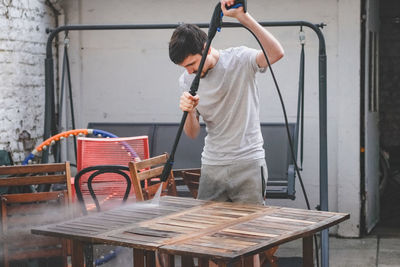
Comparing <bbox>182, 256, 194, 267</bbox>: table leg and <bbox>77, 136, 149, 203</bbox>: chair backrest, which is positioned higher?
<bbox>77, 136, 149, 203</bbox>: chair backrest

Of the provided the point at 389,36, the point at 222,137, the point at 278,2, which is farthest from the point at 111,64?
the point at 389,36

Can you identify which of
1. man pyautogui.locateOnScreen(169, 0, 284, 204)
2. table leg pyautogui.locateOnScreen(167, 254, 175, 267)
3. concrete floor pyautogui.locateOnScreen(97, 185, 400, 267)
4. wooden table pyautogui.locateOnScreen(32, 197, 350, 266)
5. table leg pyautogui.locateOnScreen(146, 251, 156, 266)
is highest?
man pyautogui.locateOnScreen(169, 0, 284, 204)

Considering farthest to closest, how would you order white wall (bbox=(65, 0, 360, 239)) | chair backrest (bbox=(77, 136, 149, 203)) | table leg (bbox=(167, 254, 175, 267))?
white wall (bbox=(65, 0, 360, 239)) → chair backrest (bbox=(77, 136, 149, 203)) → table leg (bbox=(167, 254, 175, 267))

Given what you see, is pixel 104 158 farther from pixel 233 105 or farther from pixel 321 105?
pixel 233 105

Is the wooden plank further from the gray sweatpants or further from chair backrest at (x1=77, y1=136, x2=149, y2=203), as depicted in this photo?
chair backrest at (x1=77, y1=136, x2=149, y2=203)

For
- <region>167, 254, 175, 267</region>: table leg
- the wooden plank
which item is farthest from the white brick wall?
<region>167, 254, 175, 267</region>: table leg

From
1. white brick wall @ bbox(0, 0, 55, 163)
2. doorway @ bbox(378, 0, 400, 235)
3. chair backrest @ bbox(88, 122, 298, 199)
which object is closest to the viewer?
white brick wall @ bbox(0, 0, 55, 163)

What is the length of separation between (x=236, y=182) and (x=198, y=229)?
2.37ft

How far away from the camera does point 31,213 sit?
13.7 feet

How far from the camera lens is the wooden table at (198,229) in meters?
2.54

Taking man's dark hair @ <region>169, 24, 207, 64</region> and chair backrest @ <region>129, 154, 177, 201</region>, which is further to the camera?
chair backrest @ <region>129, 154, 177, 201</region>

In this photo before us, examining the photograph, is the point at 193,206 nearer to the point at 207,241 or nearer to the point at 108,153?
the point at 207,241

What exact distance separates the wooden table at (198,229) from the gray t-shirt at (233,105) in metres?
0.30

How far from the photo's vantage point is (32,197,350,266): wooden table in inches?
100
